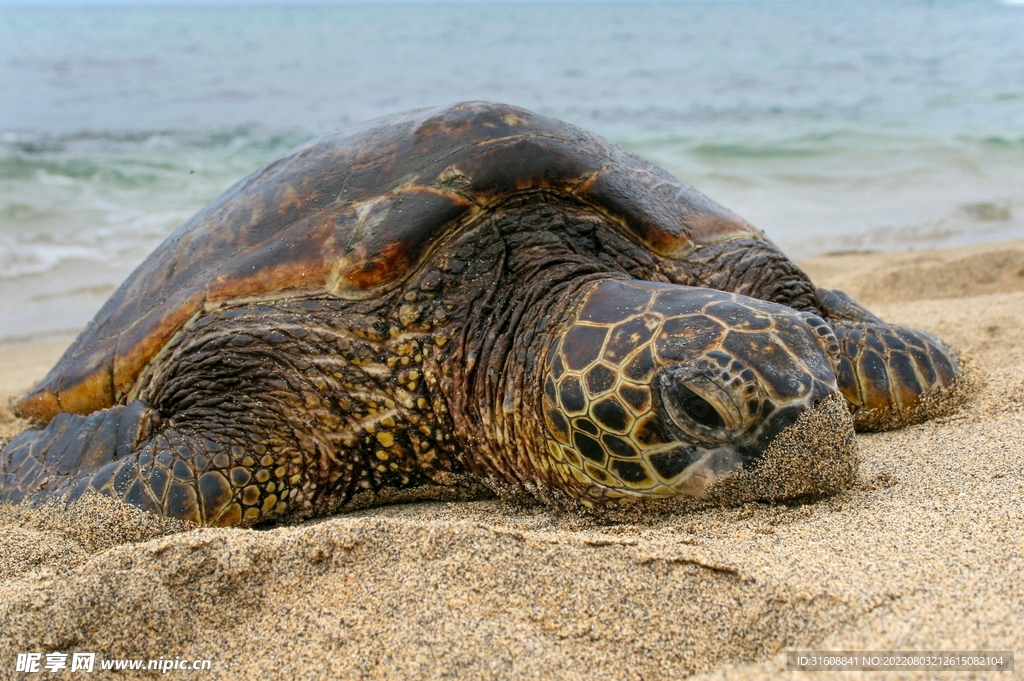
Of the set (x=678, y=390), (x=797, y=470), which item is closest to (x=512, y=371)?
(x=678, y=390)

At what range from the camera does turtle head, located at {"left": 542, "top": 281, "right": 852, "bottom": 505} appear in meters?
2.11

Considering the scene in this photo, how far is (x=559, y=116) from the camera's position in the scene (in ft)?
56.1

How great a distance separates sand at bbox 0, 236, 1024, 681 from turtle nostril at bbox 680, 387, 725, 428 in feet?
0.87

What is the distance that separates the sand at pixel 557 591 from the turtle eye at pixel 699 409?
10.5 inches

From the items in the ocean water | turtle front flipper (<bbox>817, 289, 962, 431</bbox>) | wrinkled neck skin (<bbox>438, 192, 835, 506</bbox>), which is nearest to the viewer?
wrinkled neck skin (<bbox>438, 192, 835, 506</bbox>)

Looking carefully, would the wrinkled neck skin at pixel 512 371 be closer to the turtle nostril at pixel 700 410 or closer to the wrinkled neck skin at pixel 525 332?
the wrinkled neck skin at pixel 525 332

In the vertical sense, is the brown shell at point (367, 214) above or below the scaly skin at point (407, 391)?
above

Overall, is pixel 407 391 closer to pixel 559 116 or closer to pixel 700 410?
pixel 700 410

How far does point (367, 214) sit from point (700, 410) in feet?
4.52

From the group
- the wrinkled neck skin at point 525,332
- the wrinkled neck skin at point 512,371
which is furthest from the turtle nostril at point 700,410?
the wrinkled neck skin at point 512,371

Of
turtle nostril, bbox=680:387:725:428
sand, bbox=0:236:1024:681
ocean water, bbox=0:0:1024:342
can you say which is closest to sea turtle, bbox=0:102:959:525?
turtle nostril, bbox=680:387:725:428

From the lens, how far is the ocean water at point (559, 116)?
8383 mm

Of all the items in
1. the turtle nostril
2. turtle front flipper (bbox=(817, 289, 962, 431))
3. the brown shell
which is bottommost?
turtle front flipper (bbox=(817, 289, 962, 431))

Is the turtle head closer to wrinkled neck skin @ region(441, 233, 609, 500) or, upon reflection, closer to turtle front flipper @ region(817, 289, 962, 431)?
wrinkled neck skin @ region(441, 233, 609, 500)
